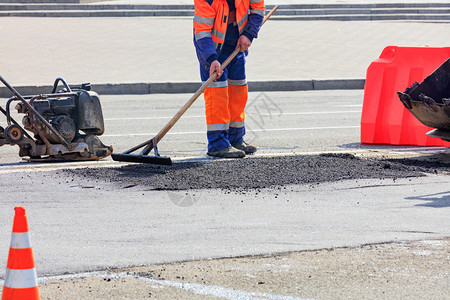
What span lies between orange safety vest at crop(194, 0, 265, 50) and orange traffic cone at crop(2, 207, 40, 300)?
3984mm

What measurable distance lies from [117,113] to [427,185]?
17.9 ft

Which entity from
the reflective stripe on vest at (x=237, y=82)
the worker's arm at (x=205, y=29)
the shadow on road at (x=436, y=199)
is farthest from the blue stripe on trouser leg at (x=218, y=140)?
the shadow on road at (x=436, y=199)

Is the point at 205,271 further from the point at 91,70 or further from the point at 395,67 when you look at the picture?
the point at 91,70

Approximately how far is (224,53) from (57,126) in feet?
5.89

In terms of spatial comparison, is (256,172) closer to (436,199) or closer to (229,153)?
(229,153)

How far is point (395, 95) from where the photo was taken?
848 cm

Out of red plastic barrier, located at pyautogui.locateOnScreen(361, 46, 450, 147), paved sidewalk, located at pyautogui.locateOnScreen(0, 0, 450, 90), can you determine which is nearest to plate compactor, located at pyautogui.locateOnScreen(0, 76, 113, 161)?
red plastic barrier, located at pyautogui.locateOnScreen(361, 46, 450, 147)

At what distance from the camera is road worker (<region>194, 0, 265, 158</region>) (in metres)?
7.22

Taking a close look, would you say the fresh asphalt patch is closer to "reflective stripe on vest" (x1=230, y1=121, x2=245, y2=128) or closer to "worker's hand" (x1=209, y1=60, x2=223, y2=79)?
"reflective stripe on vest" (x1=230, y1=121, x2=245, y2=128)

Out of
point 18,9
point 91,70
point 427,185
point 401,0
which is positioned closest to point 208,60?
point 427,185

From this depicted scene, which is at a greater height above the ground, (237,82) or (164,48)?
(237,82)

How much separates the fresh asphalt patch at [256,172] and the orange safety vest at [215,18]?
1.21m

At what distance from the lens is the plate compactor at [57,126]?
22.9ft

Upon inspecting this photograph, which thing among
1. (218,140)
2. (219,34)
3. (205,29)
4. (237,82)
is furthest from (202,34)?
(218,140)
